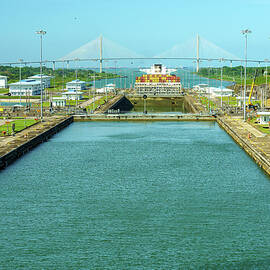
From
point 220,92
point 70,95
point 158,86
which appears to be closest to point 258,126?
point 70,95

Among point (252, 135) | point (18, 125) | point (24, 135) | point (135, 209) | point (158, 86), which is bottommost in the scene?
point (135, 209)

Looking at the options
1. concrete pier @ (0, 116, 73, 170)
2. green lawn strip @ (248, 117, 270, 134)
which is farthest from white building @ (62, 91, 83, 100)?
green lawn strip @ (248, 117, 270, 134)

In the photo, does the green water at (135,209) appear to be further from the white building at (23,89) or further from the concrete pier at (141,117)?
the white building at (23,89)

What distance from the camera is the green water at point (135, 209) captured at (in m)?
31.5

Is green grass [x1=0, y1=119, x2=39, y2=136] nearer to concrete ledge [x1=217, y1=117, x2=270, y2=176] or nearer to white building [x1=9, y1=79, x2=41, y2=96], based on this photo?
concrete ledge [x1=217, y1=117, x2=270, y2=176]

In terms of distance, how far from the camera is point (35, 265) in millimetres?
30500

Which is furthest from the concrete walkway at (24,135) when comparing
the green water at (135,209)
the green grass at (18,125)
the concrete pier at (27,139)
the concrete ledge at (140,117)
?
the concrete ledge at (140,117)

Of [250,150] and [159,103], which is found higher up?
[159,103]

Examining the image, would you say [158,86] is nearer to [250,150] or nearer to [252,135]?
[252,135]

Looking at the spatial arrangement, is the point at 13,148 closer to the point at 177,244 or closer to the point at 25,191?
the point at 25,191

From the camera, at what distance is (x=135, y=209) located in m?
39.9

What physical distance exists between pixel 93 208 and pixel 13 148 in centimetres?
2182

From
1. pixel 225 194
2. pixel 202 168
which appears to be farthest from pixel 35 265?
pixel 202 168

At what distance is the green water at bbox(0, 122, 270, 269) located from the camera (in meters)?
31.5
